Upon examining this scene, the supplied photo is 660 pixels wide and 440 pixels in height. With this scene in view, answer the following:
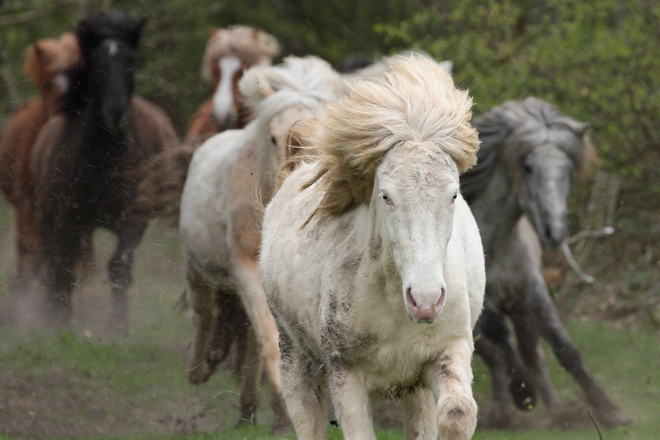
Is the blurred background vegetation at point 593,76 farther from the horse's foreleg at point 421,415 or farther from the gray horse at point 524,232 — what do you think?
the horse's foreleg at point 421,415

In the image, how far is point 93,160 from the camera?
7.50 m

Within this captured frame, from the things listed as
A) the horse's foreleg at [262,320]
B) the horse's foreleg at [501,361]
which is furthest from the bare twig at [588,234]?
the horse's foreleg at [262,320]

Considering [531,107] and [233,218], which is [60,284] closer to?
[233,218]

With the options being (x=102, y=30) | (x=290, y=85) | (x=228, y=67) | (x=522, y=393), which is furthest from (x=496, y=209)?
Result: (x=102, y=30)

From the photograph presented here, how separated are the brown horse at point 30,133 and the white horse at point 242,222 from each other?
186 cm

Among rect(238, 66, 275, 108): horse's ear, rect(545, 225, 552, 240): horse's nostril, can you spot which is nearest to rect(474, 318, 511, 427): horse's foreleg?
rect(545, 225, 552, 240): horse's nostril

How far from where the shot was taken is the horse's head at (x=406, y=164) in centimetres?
296

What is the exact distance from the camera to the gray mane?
7031mm

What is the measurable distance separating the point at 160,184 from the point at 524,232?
325 centimetres

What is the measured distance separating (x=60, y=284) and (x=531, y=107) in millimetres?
4570

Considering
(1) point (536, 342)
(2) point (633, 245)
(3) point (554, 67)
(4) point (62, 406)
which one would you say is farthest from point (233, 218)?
(2) point (633, 245)

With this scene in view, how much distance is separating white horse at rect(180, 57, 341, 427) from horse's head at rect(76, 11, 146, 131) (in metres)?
1.10

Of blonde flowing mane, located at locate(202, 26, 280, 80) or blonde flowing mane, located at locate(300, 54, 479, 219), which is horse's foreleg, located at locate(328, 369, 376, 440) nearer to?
blonde flowing mane, located at locate(300, 54, 479, 219)

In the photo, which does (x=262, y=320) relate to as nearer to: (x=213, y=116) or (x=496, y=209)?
(x=496, y=209)
